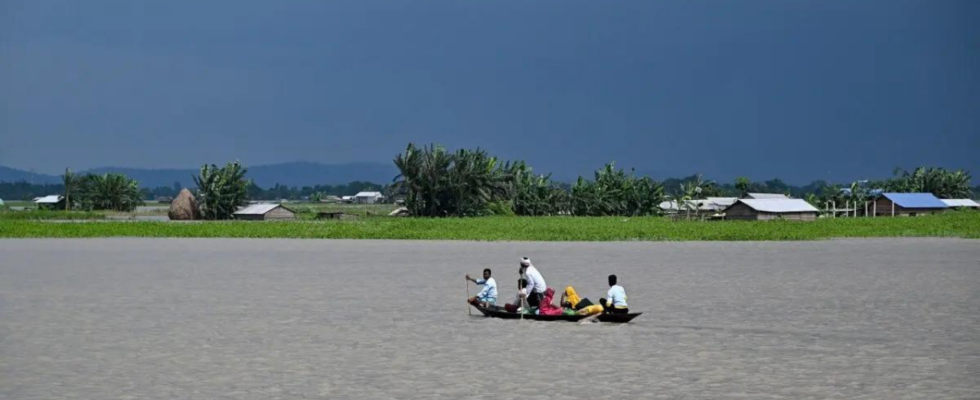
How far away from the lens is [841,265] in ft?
115

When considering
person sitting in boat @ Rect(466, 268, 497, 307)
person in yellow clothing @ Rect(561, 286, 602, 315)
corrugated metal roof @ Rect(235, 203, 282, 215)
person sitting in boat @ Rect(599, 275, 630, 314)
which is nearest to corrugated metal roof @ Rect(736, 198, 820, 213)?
corrugated metal roof @ Rect(235, 203, 282, 215)

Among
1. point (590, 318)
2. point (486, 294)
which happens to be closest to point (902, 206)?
point (486, 294)

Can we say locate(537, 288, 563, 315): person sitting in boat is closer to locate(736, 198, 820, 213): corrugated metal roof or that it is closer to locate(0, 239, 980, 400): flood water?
locate(0, 239, 980, 400): flood water

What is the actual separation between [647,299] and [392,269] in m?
11.5

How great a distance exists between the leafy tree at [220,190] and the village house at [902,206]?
51663 millimetres

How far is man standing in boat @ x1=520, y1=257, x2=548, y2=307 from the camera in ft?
62.3

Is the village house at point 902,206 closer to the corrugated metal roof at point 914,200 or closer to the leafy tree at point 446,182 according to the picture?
the corrugated metal roof at point 914,200

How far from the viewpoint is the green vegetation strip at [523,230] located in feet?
185

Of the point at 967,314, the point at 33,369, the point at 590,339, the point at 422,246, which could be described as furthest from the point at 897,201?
the point at 33,369

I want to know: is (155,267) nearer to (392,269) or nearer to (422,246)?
(392,269)

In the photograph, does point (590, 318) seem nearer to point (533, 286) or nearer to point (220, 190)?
point (533, 286)

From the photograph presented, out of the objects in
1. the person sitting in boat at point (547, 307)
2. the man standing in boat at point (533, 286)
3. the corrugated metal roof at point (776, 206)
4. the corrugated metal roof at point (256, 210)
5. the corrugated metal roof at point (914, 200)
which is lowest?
the person sitting in boat at point (547, 307)

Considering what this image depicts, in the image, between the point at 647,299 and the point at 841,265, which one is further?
the point at 841,265

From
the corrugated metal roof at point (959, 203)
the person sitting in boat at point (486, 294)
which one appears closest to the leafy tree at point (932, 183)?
the corrugated metal roof at point (959, 203)
